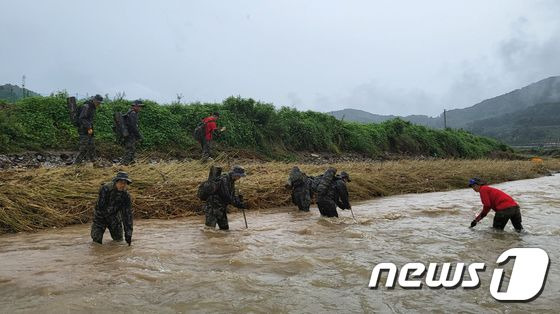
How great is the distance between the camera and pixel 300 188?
11.9 meters

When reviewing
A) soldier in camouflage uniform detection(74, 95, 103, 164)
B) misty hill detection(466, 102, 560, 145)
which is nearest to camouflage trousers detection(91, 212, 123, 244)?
soldier in camouflage uniform detection(74, 95, 103, 164)

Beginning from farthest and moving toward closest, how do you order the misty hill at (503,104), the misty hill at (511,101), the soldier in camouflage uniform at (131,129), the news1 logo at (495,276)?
1. the misty hill at (511,101)
2. the misty hill at (503,104)
3. the soldier in camouflage uniform at (131,129)
4. the news1 logo at (495,276)

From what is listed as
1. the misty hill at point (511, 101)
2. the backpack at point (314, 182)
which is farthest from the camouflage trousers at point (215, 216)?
the misty hill at point (511, 101)

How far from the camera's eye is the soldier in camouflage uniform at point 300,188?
11.7 m

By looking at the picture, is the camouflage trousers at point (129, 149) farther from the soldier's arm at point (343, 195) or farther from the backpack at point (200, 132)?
the soldier's arm at point (343, 195)

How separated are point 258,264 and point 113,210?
106 inches

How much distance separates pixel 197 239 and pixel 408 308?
171 inches

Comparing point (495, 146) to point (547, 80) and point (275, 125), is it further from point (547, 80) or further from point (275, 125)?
point (547, 80)

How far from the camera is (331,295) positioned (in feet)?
15.7

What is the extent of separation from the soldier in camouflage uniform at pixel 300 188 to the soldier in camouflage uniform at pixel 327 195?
4.51 ft

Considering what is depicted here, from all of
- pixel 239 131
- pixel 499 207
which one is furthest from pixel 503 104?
pixel 499 207

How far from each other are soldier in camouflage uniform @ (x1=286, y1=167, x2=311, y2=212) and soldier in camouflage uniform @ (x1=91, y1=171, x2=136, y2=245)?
5489 millimetres

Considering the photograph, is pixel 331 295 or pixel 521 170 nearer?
pixel 331 295

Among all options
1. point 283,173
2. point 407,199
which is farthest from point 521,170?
point 283,173
